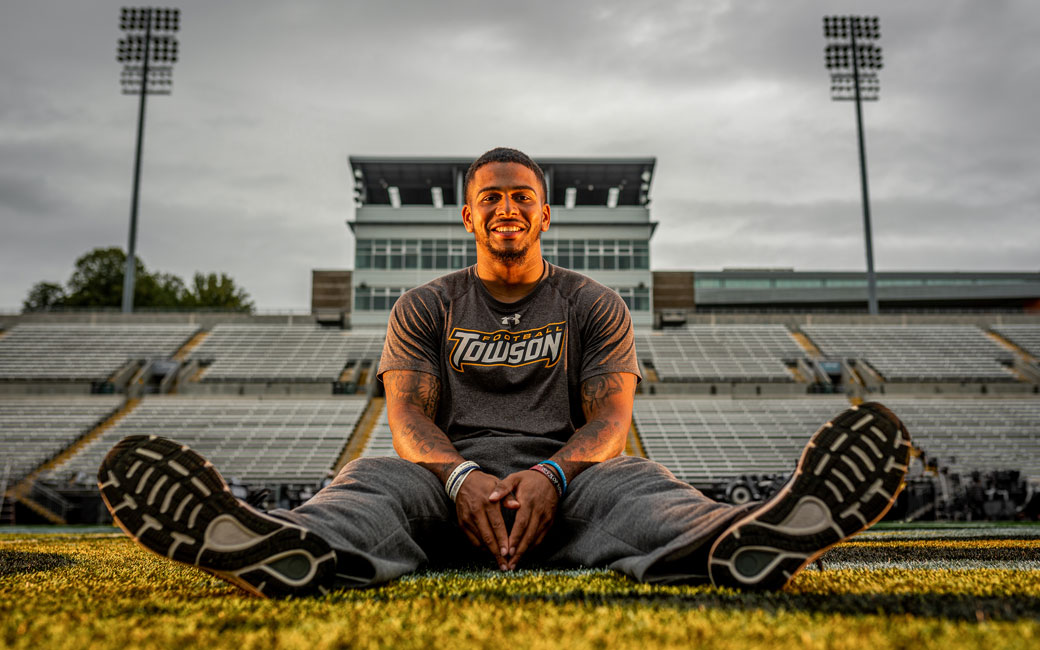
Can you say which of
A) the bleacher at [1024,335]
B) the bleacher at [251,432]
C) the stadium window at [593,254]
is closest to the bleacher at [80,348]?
the bleacher at [251,432]

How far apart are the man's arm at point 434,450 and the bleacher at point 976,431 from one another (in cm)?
1534

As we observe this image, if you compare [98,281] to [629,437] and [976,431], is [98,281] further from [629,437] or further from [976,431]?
[976,431]

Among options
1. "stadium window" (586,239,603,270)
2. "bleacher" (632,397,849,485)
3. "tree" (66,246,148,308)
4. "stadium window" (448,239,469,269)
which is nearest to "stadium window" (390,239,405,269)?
"stadium window" (448,239,469,269)

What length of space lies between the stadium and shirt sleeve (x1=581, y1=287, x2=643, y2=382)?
739mm

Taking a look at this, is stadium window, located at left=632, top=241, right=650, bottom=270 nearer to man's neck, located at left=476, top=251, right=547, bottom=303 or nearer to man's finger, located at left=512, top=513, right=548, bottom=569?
man's neck, located at left=476, top=251, right=547, bottom=303

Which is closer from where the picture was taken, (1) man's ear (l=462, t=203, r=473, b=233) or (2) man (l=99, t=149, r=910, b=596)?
(2) man (l=99, t=149, r=910, b=596)

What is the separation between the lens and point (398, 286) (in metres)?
26.0

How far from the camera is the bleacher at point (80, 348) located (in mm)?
20859

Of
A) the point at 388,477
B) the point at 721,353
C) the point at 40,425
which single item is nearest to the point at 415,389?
the point at 388,477

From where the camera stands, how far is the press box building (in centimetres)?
2583

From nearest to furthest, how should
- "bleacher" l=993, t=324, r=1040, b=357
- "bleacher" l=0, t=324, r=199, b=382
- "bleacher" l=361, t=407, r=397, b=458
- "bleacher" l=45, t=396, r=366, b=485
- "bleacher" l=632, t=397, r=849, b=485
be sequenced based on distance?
"bleacher" l=45, t=396, r=366, b=485, "bleacher" l=632, t=397, r=849, b=485, "bleacher" l=361, t=407, r=397, b=458, "bleacher" l=0, t=324, r=199, b=382, "bleacher" l=993, t=324, r=1040, b=357

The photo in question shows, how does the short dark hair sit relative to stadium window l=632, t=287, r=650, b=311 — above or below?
below

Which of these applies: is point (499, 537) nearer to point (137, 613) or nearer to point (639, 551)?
point (639, 551)

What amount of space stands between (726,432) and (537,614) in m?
17.2
